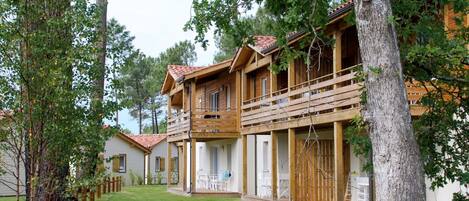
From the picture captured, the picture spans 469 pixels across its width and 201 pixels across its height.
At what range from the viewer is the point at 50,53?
9438mm

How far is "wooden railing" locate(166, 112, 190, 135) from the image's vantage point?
2671 cm

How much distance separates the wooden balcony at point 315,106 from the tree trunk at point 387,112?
4446 mm

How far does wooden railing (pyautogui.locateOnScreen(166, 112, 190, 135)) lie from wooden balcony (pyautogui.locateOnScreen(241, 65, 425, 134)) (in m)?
3.35

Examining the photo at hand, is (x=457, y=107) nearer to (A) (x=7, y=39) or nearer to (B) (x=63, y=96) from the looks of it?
(B) (x=63, y=96)

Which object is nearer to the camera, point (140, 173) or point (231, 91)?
point (231, 91)

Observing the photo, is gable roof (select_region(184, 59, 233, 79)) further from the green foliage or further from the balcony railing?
the green foliage

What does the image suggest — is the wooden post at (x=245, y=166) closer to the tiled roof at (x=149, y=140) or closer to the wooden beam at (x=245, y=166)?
the wooden beam at (x=245, y=166)

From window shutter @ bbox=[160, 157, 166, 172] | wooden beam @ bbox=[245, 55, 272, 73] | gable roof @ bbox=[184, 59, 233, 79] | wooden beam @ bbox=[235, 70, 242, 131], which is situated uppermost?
gable roof @ bbox=[184, 59, 233, 79]

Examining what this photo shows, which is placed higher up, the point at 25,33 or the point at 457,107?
the point at 25,33

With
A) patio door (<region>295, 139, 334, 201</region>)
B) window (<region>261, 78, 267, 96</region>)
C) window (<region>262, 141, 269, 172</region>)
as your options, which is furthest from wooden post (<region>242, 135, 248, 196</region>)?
patio door (<region>295, 139, 334, 201</region>)

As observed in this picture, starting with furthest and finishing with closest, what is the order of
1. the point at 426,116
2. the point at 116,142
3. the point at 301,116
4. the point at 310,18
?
the point at 116,142 < the point at 301,116 < the point at 426,116 < the point at 310,18

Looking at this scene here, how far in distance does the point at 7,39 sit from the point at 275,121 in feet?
42.2

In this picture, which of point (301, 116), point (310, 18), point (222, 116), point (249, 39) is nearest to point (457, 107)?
point (310, 18)

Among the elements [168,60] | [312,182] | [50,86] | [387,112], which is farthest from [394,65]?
[168,60]
